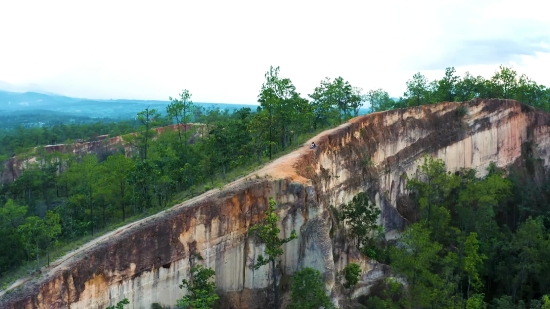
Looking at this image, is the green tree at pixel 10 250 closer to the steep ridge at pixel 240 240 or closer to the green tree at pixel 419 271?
the steep ridge at pixel 240 240

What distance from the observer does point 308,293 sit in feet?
78.1

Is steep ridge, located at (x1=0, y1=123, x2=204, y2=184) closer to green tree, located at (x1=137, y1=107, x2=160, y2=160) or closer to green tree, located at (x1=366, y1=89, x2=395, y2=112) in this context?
green tree, located at (x1=137, y1=107, x2=160, y2=160)

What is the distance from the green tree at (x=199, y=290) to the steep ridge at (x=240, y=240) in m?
0.90

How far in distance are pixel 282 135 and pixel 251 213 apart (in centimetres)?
1723

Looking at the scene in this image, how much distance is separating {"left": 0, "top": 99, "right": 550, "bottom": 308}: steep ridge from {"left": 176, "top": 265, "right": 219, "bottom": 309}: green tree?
35.5 inches

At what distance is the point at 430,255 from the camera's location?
90.5ft

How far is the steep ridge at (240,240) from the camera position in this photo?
22.1 meters

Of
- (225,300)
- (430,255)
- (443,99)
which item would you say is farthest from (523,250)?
(443,99)

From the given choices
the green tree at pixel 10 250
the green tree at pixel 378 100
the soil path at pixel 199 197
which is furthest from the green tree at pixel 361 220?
the green tree at pixel 378 100

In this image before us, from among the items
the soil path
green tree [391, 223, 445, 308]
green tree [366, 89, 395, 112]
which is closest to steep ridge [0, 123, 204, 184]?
green tree [366, 89, 395, 112]

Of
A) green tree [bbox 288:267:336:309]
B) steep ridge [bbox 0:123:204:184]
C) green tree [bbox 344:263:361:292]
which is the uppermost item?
steep ridge [bbox 0:123:204:184]

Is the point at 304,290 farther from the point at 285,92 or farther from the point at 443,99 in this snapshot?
the point at 443,99

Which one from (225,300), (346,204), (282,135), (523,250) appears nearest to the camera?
(225,300)

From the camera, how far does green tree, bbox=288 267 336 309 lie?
23422mm
